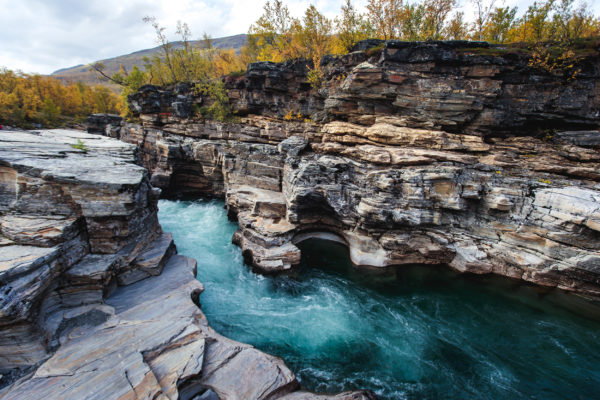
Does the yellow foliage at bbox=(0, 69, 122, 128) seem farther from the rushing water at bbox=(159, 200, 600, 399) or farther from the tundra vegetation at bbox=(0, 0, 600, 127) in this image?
the rushing water at bbox=(159, 200, 600, 399)

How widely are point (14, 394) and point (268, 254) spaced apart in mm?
10014

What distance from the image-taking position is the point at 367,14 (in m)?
20.0

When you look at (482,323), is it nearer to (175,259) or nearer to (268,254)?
(268,254)

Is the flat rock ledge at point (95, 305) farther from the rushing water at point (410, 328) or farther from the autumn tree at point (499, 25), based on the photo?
the autumn tree at point (499, 25)

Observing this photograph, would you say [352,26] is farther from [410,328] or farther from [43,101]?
[43,101]

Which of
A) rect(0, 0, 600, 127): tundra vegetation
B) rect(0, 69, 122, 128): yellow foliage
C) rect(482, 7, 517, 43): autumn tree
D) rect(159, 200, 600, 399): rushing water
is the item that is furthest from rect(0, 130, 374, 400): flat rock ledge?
rect(0, 69, 122, 128): yellow foliage

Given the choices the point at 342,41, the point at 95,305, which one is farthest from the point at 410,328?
the point at 342,41

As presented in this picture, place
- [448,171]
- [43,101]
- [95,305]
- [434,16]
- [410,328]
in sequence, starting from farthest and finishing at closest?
[43,101] < [434,16] < [448,171] < [410,328] < [95,305]

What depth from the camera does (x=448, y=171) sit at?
523 inches

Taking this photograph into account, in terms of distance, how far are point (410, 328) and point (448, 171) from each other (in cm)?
872

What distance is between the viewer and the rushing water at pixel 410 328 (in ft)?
28.3

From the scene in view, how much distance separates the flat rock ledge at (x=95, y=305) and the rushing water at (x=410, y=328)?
1.82 meters

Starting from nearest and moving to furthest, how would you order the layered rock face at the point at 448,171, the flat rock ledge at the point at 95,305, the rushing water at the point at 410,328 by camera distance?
the flat rock ledge at the point at 95,305
the rushing water at the point at 410,328
the layered rock face at the point at 448,171

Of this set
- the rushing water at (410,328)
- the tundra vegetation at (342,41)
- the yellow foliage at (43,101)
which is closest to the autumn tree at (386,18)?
the tundra vegetation at (342,41)
